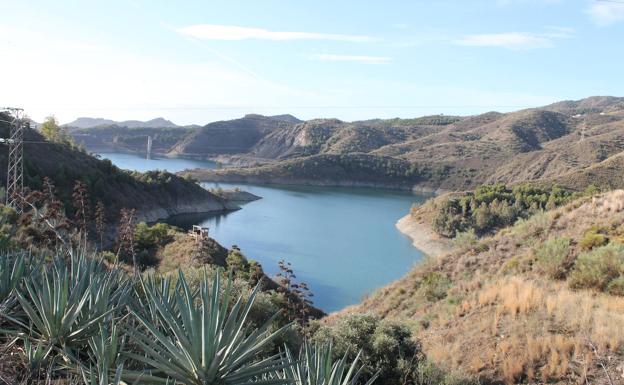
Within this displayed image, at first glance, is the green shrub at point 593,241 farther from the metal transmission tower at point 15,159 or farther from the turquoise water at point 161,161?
the turquoise water at point 161,161

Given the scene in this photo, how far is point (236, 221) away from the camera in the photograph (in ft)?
160

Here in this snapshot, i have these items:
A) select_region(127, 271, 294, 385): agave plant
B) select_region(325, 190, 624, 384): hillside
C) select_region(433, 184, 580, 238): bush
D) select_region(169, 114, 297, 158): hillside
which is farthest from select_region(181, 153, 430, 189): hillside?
select_region(127, 271, 294, 385): agave plant

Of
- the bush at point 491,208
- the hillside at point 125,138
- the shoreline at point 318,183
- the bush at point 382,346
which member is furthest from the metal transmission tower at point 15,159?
the hillside at point 125,138

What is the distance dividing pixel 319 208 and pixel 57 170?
97.3 feet

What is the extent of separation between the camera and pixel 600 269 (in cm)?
823

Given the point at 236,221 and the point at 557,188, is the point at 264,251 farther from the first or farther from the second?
the point at 557,188

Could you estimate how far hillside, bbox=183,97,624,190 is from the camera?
69.5 m

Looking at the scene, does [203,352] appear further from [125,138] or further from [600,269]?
[125,138]

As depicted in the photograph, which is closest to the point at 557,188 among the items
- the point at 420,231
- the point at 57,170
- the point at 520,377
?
the point at 420,231

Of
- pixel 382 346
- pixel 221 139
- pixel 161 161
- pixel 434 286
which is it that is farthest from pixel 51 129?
pixel 221 139

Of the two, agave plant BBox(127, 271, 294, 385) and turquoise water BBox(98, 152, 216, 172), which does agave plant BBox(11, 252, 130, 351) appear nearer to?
agave plant BBox(127, 271, 294, 385)

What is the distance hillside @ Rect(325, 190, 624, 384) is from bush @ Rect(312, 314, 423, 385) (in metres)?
0.45

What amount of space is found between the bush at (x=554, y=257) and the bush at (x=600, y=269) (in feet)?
1.76

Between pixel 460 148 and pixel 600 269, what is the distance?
8749 cm
